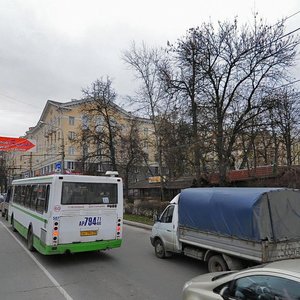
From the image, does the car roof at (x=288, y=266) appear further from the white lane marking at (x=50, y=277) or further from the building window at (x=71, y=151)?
the building window at (x=71, y=151)

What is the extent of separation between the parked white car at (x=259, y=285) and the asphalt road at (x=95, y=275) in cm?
270

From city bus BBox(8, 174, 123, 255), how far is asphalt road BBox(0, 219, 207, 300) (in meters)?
0.57

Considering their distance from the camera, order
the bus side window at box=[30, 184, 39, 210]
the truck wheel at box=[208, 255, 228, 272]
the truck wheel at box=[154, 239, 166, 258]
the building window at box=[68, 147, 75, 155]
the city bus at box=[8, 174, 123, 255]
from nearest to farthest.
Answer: the truck wheel at box=[208, 255, 228, 272], the city bus at box=[8, 174, 123, 255], the truck wheel at box=[154, 239, 166, 258], the bus side window at box=[30, 184, 39, 210], the building window at box=[68, 147, 75, 155]

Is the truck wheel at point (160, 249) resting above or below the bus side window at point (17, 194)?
below

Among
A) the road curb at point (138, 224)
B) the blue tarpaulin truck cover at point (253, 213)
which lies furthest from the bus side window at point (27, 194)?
the road curb at point (138, 224)

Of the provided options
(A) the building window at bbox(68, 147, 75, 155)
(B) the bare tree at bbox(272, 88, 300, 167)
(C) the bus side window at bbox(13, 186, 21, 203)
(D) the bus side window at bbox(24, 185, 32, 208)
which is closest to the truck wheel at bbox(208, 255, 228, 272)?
(D) the bus side window at bbox(24, 185, 32, 208)

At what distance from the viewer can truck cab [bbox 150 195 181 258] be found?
10.4 meters

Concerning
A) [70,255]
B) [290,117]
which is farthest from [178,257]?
[290,117]

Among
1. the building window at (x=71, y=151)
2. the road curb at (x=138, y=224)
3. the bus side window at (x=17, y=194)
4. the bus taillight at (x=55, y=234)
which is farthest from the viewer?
the building window at (x=71, y=151)

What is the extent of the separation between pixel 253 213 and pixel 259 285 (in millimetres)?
3953

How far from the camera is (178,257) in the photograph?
11.3m

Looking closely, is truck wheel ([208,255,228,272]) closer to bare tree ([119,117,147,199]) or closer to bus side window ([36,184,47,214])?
bus side window ([36,184,47,214])

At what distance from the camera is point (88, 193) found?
10.8 metres

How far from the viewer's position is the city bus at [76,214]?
10016mm
